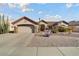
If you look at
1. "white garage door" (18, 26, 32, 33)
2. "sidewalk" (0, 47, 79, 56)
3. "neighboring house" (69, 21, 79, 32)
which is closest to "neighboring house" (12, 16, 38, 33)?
"white garage door" (18, 26, 32, 33)

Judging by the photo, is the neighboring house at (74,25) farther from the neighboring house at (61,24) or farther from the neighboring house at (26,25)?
the neighboring house at (26,25)

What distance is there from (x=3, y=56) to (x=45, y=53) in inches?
23.5

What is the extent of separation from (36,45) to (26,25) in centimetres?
34

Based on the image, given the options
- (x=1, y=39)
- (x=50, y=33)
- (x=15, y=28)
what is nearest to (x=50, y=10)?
(x=50, y=33)

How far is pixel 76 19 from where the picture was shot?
324 centimetres

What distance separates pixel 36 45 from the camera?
3268 mm

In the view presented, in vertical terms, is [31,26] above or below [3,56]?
above

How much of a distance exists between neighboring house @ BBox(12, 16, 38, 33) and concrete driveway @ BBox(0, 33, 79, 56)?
0.07 metres

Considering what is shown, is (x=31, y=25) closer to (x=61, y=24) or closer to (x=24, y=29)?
(x=24, y=29)

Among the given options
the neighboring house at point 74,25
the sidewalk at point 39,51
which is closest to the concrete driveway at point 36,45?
the sidewalk at point 39,51

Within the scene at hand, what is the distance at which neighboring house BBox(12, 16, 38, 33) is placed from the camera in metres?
3.26

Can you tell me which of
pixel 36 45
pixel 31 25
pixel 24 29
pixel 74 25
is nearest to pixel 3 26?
pixel 24 29

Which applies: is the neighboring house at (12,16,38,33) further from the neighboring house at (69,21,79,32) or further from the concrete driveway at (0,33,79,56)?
the neighboring house at (69,21,79,32)

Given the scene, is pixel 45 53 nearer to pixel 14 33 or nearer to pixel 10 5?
pixel 14 33
